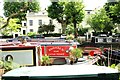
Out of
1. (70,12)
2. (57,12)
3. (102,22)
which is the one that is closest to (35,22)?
(57,12)

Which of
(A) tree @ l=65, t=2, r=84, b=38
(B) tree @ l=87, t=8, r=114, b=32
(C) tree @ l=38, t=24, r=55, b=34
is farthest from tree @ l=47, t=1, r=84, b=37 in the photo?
(C) tree @ l=38, t=24, r=55, b=34

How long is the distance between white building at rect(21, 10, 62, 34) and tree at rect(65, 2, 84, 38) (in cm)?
895

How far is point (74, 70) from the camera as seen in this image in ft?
8.95

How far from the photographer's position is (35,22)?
2373 inches

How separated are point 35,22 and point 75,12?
39.3 ft

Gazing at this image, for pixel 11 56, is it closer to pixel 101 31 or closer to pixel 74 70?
pixel 74 70

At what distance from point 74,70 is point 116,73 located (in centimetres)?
31

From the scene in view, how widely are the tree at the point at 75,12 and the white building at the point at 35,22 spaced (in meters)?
8.95

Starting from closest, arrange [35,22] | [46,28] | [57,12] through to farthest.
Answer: [57,12] < [46,28] < [35,22]

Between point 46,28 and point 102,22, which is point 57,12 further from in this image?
point 102,22

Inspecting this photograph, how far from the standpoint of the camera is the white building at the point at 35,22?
195ft

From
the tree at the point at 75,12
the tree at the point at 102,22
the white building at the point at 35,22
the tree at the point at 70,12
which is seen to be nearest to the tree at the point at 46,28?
the white building at the point at 35,22

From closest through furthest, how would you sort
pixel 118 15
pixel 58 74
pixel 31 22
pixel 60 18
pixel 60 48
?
pixel 58 74 < pixel 60 48 < pixel 118 15 < pixel 60 18 < pixel 31 22

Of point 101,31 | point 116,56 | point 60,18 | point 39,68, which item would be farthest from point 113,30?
point 39,68
